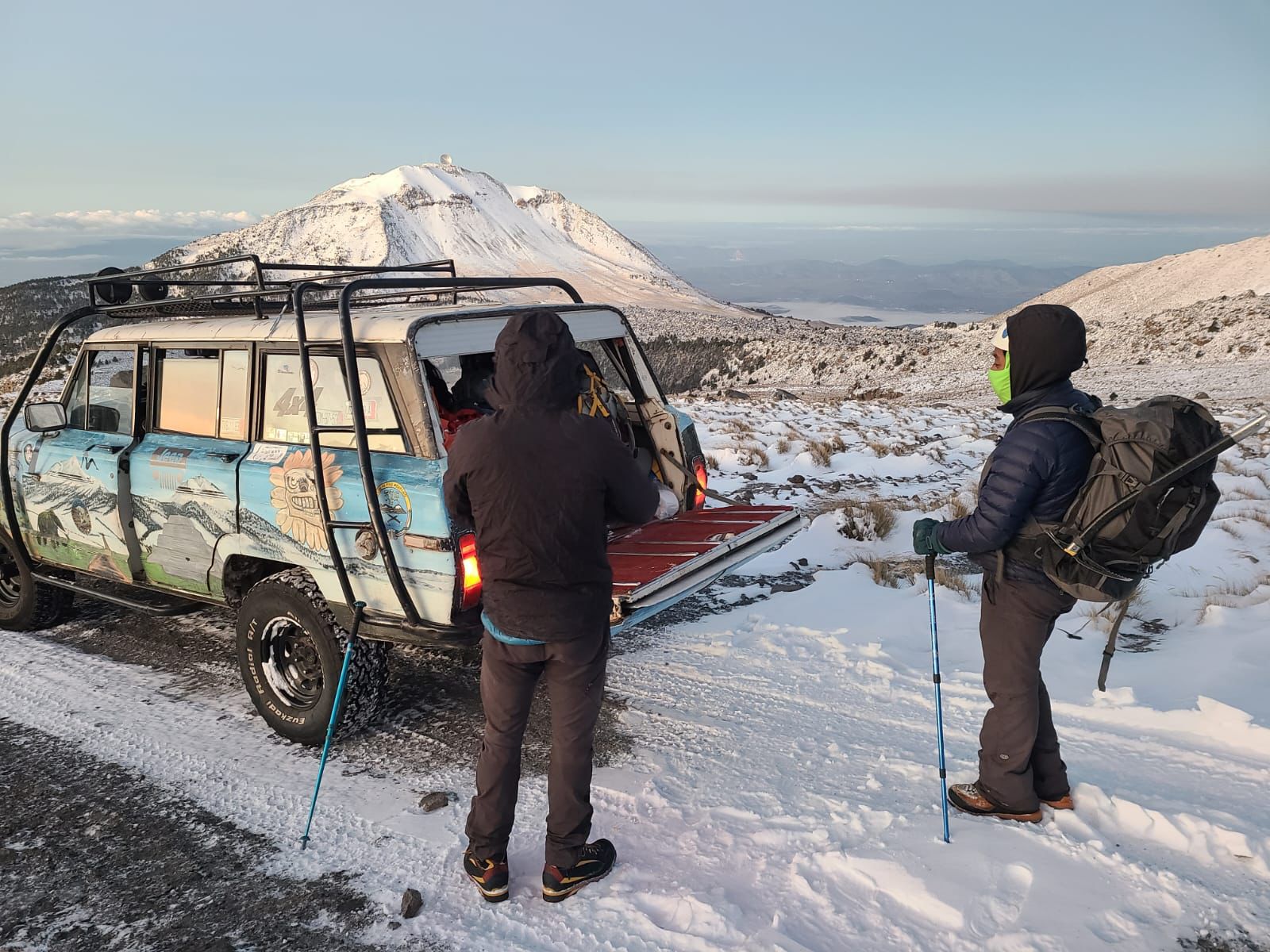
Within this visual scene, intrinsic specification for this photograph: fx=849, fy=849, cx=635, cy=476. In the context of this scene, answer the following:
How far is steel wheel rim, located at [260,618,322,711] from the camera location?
13.8 feet

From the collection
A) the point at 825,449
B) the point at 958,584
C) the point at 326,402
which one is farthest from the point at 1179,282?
the point at 326,402

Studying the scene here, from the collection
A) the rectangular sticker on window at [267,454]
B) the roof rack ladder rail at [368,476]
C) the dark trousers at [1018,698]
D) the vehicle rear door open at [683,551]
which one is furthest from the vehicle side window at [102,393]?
the dark trousers at [1018,698]

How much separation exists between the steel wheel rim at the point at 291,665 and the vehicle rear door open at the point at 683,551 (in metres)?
1.58

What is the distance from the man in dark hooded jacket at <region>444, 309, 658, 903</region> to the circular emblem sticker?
2.52ft

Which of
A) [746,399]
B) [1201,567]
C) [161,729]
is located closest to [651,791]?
[161,729]

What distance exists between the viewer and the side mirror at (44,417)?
203 inches

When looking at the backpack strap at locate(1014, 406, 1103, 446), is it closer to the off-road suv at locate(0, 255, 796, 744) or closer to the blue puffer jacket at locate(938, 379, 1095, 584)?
the blue puffer jacket at locate(938, 379, 1095, 584)

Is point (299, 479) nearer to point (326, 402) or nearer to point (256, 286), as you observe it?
point (326, 402)

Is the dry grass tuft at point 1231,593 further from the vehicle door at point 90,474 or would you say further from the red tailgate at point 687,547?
the vehicle door at point 90,474

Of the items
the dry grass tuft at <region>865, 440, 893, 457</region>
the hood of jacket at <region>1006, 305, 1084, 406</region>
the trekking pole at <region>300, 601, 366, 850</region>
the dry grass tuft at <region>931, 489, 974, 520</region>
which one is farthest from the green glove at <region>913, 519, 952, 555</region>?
the dry grass tuft at <region>865, 440, 893, 457</region>

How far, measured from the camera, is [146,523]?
15.8 ft

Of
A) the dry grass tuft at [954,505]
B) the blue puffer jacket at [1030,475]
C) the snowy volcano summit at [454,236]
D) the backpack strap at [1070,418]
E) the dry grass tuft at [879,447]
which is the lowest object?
the dry grass tuft at [879,447]

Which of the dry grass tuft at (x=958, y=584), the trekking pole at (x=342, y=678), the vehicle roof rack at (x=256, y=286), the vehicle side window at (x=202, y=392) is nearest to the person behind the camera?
the trekking pole at (x=342, y=678)

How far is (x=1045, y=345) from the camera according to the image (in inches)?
121
